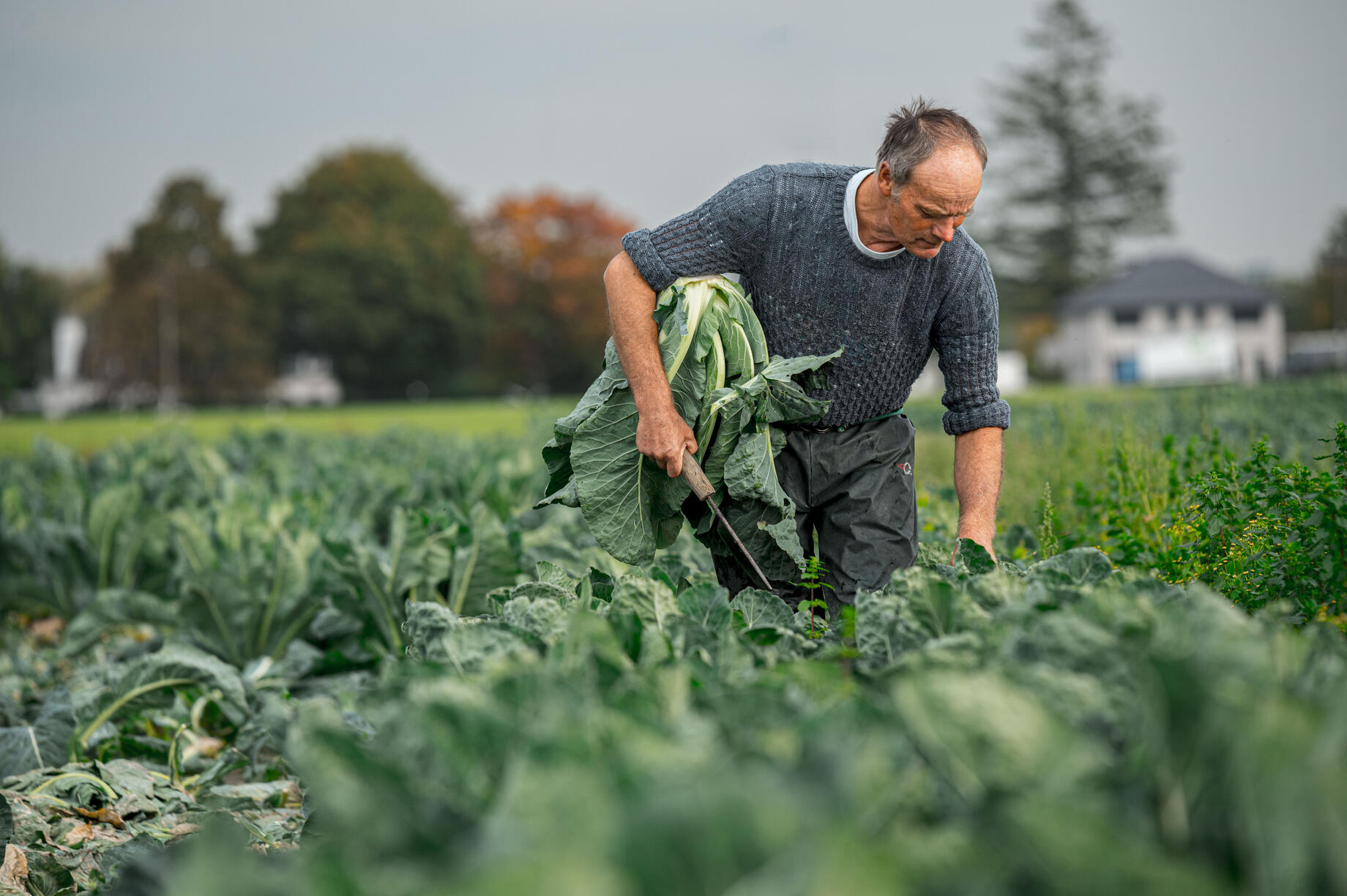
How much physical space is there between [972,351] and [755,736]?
2445 mm

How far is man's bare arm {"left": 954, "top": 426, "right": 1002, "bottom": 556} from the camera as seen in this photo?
11.4 ft

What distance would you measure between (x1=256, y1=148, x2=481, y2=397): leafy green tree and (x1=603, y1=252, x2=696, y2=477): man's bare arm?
53.7 m

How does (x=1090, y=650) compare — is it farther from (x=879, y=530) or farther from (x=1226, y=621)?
(x=879, y=530)

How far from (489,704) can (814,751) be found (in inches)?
18.6

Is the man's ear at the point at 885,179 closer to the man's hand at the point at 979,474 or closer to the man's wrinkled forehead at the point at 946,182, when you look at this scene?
the man's wrinkled forehead at the point at 946,182

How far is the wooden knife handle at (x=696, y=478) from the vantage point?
3.30 m

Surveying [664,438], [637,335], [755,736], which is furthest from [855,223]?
[755,736]

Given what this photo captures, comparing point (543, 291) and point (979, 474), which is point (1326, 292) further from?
point (979, 474)

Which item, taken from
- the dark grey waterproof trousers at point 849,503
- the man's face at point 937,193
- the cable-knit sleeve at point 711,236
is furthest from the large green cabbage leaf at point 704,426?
the man's face at point 937,193

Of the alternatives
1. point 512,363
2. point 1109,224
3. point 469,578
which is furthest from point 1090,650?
point 512,363

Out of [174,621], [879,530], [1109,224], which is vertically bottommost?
[174,621]

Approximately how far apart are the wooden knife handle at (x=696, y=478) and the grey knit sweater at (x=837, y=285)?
21.3 inches

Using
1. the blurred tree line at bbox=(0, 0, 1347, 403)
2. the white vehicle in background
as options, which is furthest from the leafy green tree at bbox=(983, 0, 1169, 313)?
the white vehicle in background

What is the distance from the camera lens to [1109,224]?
181 feet
